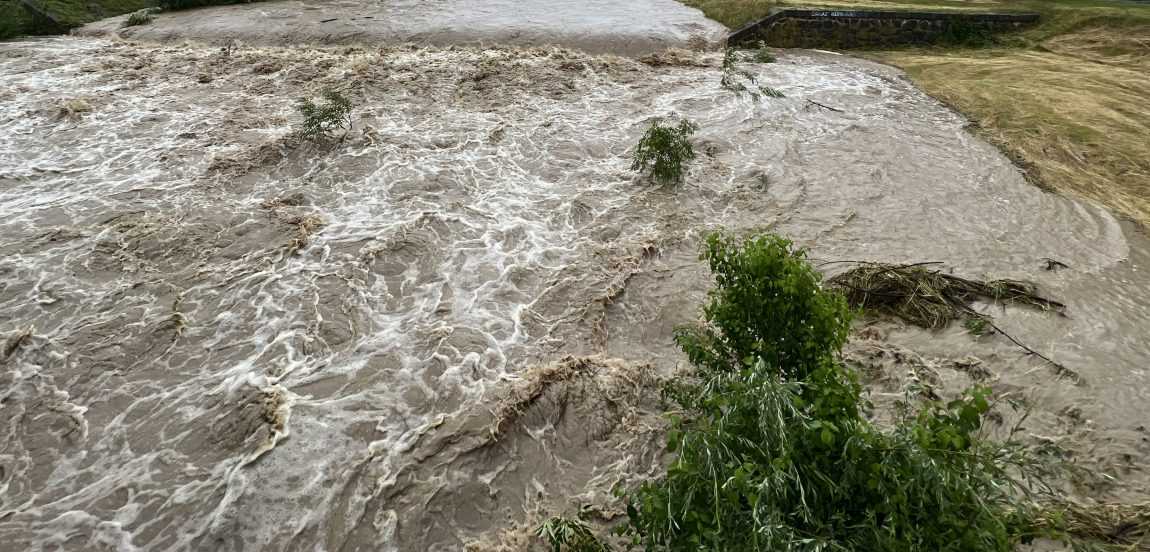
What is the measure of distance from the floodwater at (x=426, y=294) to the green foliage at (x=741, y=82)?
17.8 inches

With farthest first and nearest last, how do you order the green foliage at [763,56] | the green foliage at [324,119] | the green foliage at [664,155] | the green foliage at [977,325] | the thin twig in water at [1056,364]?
1. the green foliage at [763,56]
2. the green foliage at [324,119]
3. the green foliage at [664,155]
4. the green foliage at [977,325]
5. the thin twig in water at [1056,364]

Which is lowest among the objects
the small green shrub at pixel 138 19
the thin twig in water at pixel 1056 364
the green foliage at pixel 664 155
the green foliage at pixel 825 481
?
the thin twig in water at pixel 1056 364

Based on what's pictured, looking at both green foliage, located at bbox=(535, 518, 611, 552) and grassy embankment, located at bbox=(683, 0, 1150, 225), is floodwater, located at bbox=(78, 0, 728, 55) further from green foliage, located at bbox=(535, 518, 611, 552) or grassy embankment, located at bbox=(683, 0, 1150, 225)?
green foliage, located at bbox=(535, 518, 611, 552)

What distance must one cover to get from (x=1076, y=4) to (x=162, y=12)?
29.9 m

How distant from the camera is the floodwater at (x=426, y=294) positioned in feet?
17.8

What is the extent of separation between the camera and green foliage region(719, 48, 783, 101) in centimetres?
1438

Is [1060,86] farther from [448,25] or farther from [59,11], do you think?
[59,11]

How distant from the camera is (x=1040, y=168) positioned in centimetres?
1066

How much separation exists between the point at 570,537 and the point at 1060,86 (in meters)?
16.0

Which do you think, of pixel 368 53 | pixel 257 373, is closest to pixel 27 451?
pixel 257 373

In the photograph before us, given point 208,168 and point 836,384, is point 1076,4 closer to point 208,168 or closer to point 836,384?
point 836,384

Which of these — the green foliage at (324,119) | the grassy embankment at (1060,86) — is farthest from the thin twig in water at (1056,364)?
the green foliage at (324,119)

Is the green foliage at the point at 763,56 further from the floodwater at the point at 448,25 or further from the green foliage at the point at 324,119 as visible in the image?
the green foliage at the point at 324,119

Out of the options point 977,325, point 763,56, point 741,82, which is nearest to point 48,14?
point 741,82
